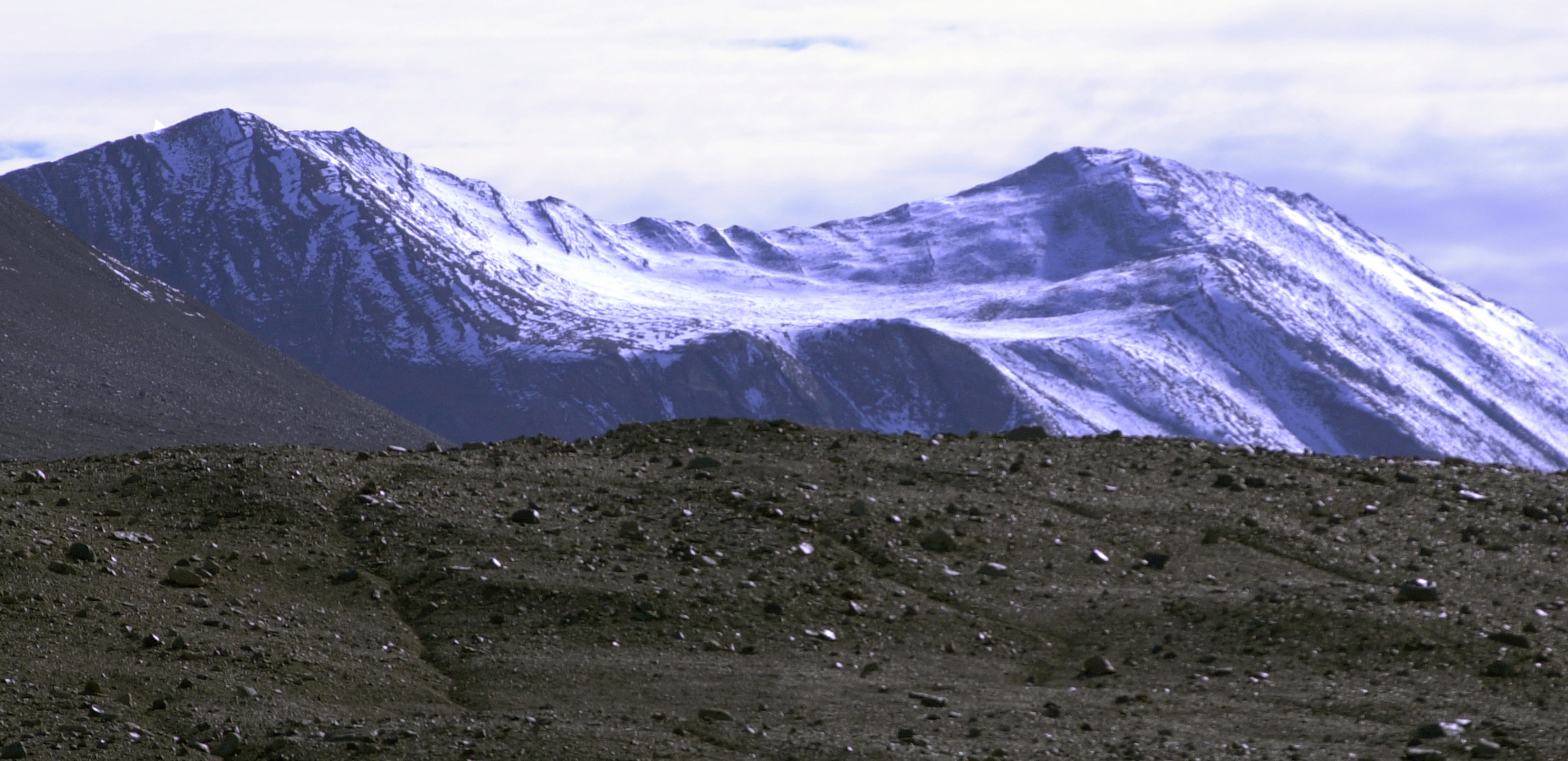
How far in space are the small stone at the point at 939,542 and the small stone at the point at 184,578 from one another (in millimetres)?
6672

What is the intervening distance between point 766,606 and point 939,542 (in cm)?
245

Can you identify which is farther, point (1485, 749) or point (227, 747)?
point (1485, 749)

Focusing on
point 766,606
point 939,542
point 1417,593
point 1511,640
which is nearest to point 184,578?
point 766,606

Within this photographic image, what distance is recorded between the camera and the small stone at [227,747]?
10.7 m

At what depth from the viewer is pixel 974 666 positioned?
44.2 ft

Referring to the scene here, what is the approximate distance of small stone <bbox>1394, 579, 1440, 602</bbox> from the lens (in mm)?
14641

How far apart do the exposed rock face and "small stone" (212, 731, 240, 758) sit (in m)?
67.2

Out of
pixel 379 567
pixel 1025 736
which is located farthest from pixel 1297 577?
pixel 379 567

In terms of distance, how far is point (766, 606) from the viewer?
14.3 m

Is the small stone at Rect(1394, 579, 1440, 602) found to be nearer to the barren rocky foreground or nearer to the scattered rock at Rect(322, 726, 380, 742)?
the barren rocky foreground

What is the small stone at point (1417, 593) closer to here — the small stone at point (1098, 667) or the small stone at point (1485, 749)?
the small stone at point (1098, 667)

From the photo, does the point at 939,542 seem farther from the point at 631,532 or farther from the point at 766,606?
the point at 631,532

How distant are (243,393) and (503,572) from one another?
88433 mm

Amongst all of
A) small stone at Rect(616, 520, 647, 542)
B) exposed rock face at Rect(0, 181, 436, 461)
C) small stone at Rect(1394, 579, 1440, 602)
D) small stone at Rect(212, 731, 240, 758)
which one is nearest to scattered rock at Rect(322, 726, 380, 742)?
small stone at Rect(212, 731, 240, 758)
